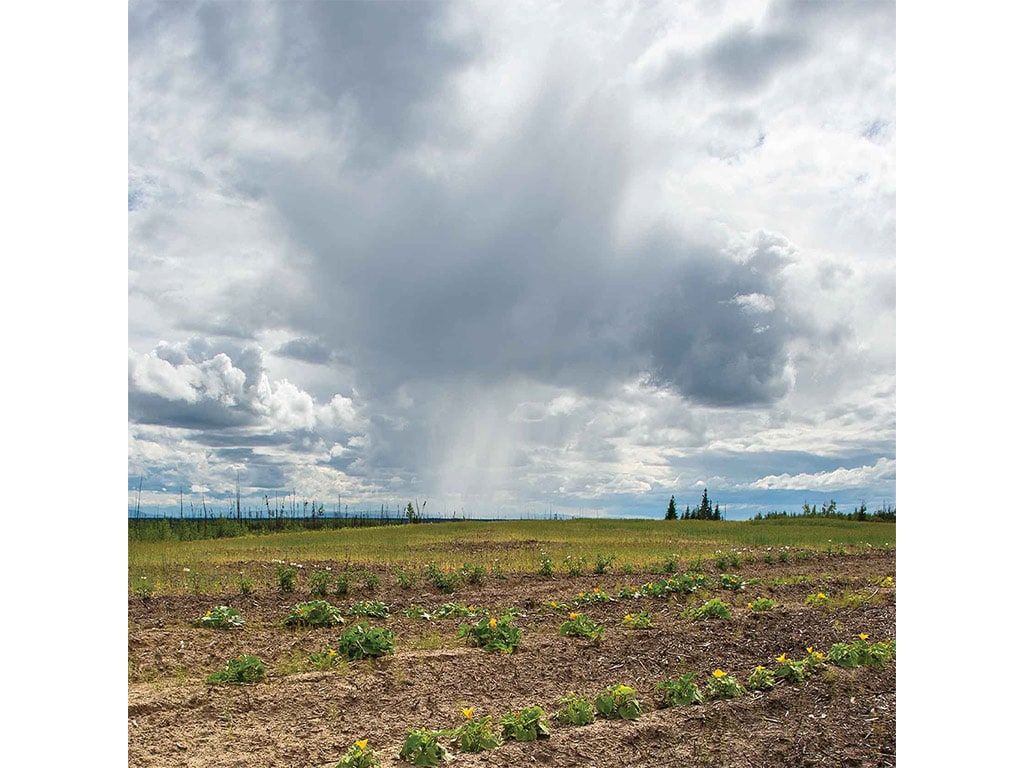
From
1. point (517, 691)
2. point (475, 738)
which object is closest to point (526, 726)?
point (475, 738)

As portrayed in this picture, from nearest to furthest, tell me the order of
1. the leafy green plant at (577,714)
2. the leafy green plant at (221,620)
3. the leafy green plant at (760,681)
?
1. the leafy green plant at (577,714)
2. the leafy green plant at (760,681)
3. the leafy green plant at (221,620)

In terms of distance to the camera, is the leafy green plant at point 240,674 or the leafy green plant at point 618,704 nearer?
the leafy green plant at point 618,704

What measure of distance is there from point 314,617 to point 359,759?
375 cm

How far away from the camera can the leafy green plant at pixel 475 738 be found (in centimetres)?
445

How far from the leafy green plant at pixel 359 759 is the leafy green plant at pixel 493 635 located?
235cm

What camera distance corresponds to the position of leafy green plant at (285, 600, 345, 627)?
768 cm

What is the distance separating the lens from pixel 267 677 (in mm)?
5879

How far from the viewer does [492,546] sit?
16.8 metres

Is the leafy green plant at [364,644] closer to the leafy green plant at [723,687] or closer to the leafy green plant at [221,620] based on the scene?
the leafy green plant at [221,620]

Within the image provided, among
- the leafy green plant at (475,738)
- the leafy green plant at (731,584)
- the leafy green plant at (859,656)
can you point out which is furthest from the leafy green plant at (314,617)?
the leafy green plant at (731,584)
